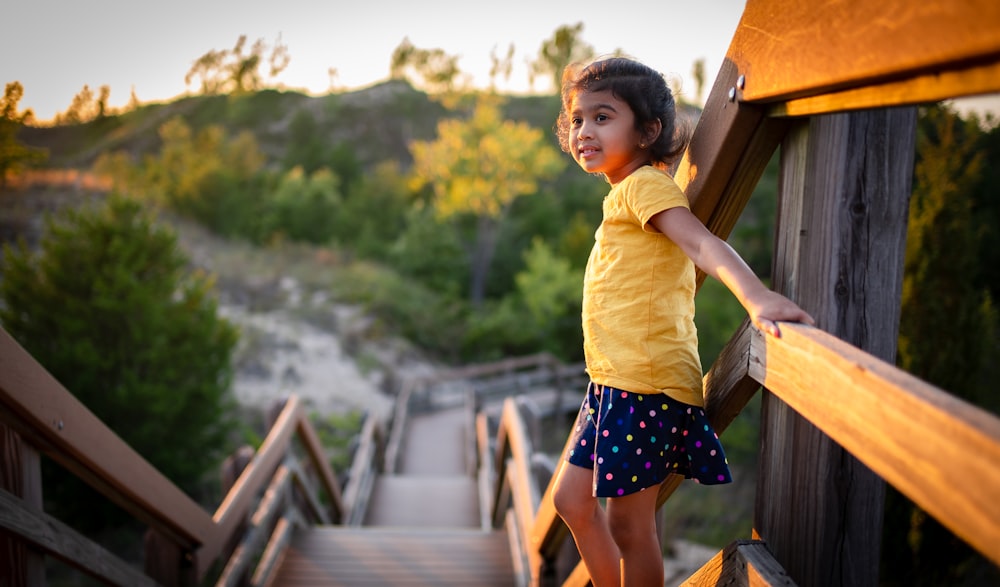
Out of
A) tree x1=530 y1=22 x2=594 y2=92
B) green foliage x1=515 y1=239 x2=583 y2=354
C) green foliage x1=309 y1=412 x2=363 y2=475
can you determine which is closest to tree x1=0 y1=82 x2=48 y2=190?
green foliage x1=309 y1=412 x2=363 y2=475

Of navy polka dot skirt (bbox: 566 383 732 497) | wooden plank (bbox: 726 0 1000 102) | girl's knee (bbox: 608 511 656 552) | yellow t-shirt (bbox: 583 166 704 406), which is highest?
wooden plank (bbox: 726 0 1000 102)

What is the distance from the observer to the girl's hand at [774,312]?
1041mm

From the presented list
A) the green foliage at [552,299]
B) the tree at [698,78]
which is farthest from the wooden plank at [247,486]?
the tree at [698,78]

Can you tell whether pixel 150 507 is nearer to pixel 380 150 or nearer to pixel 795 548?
pixel 795 548

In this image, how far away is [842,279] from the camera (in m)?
1.14

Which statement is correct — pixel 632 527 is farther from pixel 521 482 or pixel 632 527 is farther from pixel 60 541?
pixel 521 482

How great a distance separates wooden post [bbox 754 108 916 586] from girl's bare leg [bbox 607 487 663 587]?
324 millimetres

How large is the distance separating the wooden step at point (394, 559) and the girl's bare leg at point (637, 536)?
6.84 ft

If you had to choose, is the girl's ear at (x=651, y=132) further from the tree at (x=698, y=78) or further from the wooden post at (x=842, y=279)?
the tree at (x=698, y=78)

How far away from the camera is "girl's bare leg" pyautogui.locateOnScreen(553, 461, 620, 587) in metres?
1.60

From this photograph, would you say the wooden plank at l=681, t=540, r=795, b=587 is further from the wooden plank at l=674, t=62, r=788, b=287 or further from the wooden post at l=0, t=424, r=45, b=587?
the wooden post at l=0, t=424, r=45, b=587

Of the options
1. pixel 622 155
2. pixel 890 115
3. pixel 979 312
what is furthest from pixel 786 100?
pixel 979 312

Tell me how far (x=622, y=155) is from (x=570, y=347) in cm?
2076

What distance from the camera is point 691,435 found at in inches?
57.2
